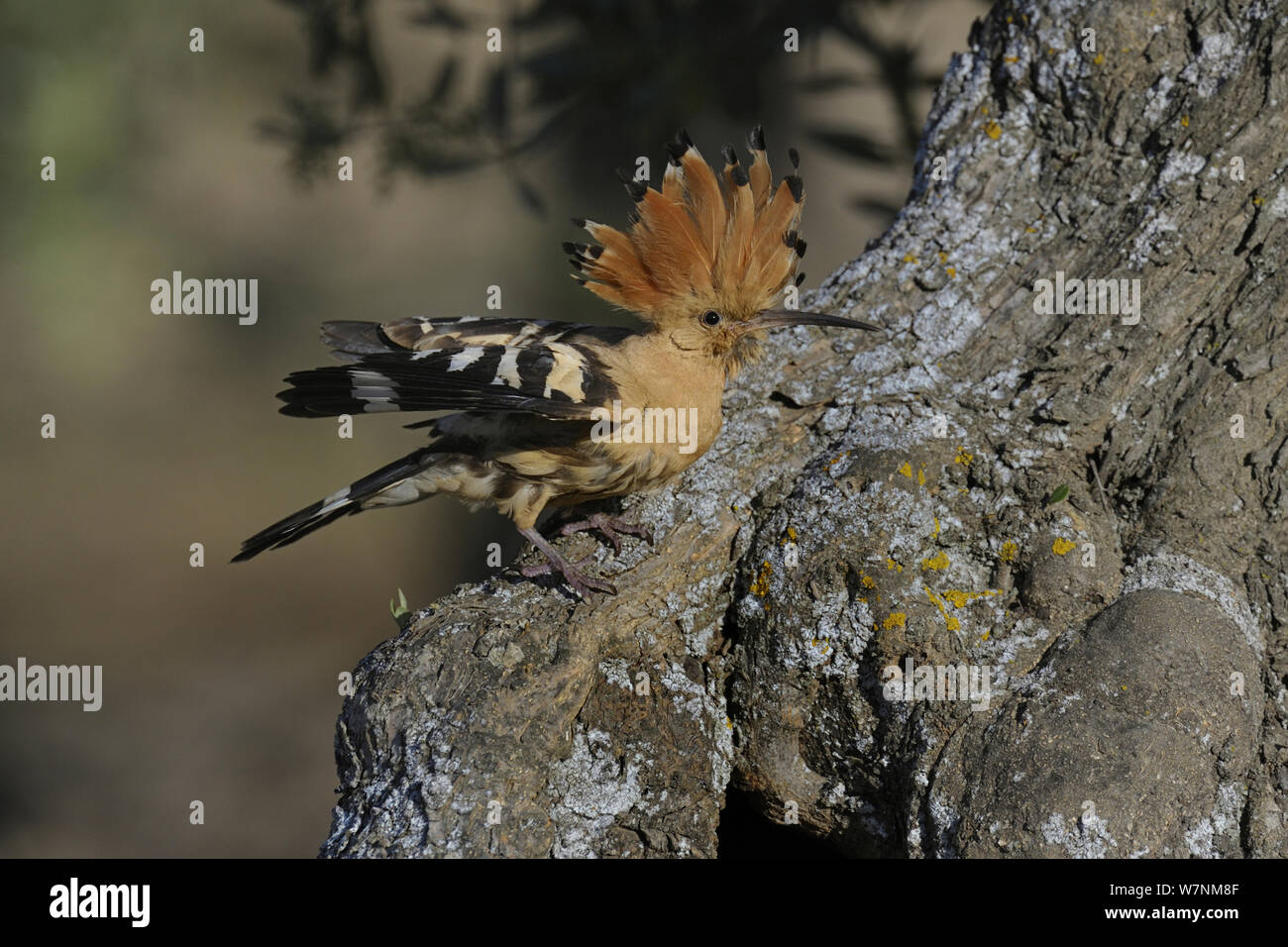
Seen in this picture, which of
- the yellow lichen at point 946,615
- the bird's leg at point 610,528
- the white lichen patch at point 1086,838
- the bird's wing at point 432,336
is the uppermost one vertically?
the bird's wing at point 432,336

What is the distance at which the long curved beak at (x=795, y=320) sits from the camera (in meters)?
3.24

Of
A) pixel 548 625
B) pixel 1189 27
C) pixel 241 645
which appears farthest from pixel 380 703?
pixel 241 645

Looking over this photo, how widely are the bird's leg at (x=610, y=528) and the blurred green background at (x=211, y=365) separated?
2.72 metres

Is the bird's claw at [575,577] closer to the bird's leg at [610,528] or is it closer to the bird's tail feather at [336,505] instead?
the bird's leg at [610,528]

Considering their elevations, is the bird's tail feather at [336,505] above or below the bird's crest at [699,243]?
below

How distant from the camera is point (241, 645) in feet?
25.4

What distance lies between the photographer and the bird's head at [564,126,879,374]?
3.16m

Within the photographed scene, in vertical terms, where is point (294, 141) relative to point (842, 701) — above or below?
above

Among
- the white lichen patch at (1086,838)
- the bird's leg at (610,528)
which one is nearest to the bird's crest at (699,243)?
the bird's leg at (610,528)

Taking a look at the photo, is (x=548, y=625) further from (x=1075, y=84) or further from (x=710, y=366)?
(x=1075, y=84)

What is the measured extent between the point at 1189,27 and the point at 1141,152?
378mm

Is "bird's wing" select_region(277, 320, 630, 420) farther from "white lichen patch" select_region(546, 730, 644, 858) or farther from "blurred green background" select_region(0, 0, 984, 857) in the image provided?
"blurred green background" select_region(0, 0, 984, 857)

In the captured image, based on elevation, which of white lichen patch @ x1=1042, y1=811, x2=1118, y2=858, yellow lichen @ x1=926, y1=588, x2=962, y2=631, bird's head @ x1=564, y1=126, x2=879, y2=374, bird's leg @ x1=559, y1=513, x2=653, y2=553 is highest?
bird's head @ x1=564, y1=126, x2=879, y2=374

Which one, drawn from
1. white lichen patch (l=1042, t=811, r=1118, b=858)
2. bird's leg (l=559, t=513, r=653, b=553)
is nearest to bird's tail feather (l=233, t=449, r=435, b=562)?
bird's leg (l=559, t=513, r=653, b=553)
